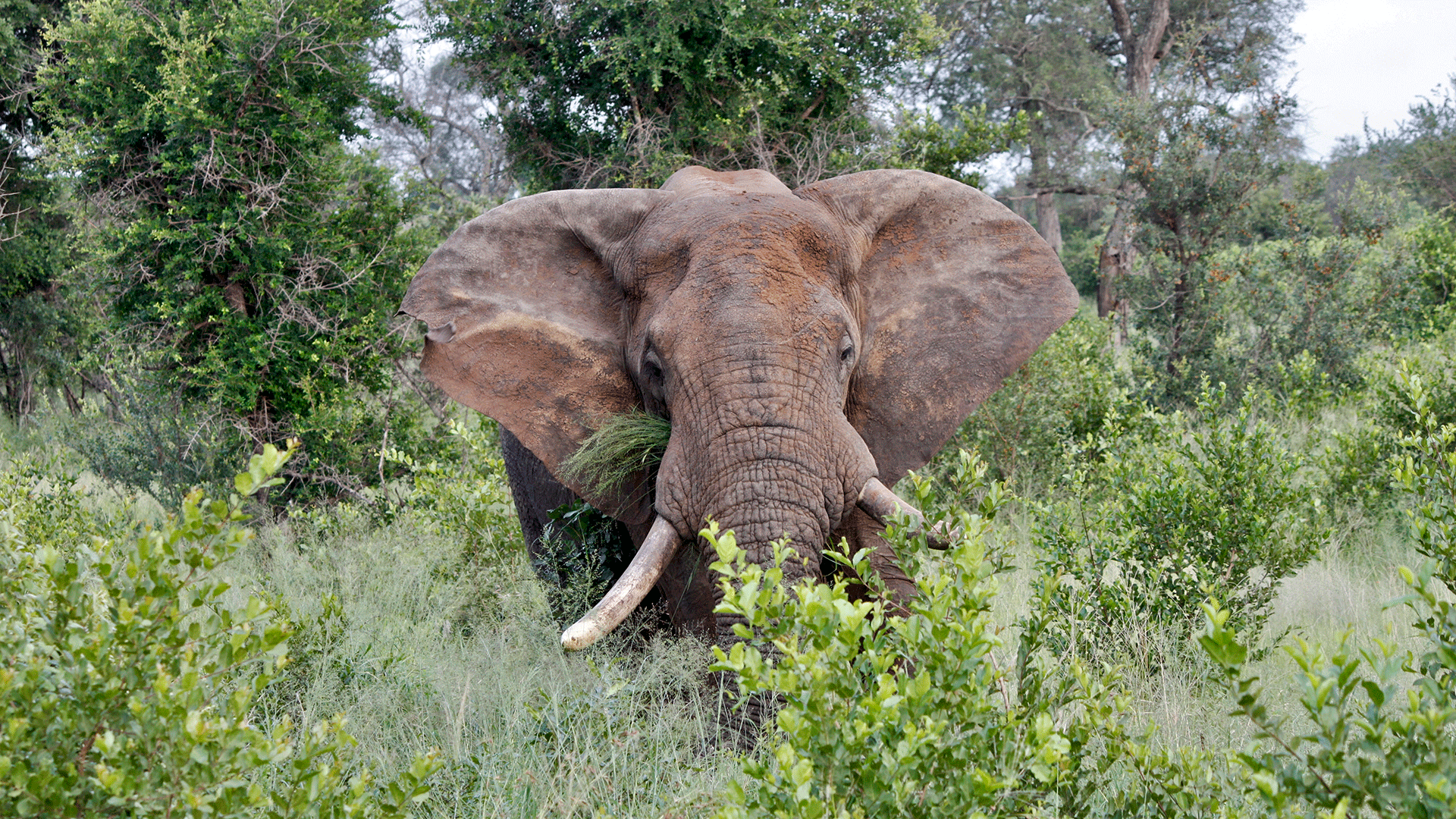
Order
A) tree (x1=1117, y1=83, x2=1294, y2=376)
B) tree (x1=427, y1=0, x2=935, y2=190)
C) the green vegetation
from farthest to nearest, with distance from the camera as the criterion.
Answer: tree (x1=1117, y1=83, x2=1294, y2=376), tree (x1=427, y1=0, x2=935, y2=190), the green vegetation

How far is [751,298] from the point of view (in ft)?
13.2

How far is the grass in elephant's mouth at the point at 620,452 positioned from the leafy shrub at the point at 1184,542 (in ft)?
5.97

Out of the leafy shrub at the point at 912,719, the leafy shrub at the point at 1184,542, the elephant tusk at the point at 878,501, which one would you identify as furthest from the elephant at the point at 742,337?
the leafy shrub at the point at 912,719

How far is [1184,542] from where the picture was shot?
17.1 ft

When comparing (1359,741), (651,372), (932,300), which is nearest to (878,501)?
(651,372)

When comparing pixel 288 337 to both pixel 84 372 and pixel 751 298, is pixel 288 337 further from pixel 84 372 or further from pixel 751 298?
pixel 84 372

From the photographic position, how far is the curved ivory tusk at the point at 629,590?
11.5 ft

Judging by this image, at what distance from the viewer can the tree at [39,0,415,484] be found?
812cm

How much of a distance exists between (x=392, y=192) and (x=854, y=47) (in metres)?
4.77

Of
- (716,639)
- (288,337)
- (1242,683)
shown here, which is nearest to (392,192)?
(288,337)

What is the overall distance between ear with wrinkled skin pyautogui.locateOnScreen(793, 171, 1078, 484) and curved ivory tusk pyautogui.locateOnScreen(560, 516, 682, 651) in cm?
107

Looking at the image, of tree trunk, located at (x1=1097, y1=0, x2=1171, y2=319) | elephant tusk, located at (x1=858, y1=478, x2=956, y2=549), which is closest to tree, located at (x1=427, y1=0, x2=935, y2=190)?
elephant tusk, located at (x1=858, y1=478, x2=956, y2=549)

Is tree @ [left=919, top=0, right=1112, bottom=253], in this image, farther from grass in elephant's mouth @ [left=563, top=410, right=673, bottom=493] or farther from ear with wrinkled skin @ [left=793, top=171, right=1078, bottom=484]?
grass in elephant's mouth @ [left=563, top=410, right=673, bottom=493]

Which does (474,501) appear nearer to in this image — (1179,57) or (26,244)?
(26,244)
